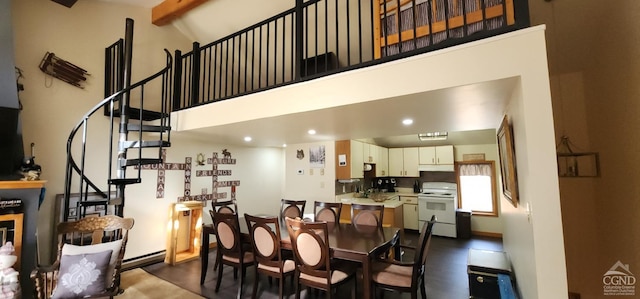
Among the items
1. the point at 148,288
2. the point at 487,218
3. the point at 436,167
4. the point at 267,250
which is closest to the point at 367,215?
the point at 267,250

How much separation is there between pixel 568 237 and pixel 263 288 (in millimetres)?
3277

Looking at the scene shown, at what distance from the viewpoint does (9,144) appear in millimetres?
2893

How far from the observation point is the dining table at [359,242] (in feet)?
7.95

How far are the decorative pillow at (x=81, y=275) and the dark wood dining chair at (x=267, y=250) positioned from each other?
129cm

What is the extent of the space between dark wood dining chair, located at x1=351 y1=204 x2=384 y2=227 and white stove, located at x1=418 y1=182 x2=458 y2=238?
9.99 ft

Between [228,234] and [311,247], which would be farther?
[228,234]

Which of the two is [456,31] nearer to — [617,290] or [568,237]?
[568,237]

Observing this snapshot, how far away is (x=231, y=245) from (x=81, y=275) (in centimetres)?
131

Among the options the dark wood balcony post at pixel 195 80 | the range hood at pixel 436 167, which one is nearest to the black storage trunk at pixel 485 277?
the range hood at pixel 436 167

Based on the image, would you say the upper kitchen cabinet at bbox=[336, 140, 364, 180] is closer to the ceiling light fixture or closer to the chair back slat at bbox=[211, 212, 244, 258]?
the ceiling light fixture

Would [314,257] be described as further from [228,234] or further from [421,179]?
[421,179]

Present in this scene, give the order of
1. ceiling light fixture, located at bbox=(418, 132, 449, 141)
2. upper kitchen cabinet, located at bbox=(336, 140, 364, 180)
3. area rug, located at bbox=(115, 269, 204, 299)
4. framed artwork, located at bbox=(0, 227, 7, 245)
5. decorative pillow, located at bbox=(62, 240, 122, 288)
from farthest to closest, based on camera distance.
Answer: ceiling light fixture, located at bbox=(418, 132, 449, 141), upper kitchen cabinet, located at bbox=(336, 140, 364, 180), area rug, located at bbox=(115, 269, 204, 299), framed artwork, located at bbox=(0, 227, 7, 245), decorative pillow, located at bbox=(62, 240, 122, 288)

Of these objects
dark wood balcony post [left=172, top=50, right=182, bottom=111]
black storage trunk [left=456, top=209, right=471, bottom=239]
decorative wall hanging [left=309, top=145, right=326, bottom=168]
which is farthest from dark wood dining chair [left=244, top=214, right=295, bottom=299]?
black storage trunk [left=456, top=209, right=471, bottom=239]

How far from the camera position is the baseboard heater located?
3.99 m
